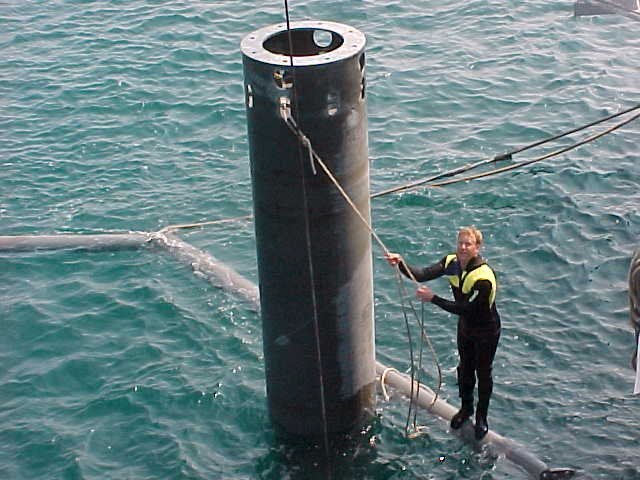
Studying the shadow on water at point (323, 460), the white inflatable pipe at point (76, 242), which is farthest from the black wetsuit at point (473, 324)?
the white inflatable pipe at point (76, 242)

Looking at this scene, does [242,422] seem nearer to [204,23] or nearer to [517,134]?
[517,134]

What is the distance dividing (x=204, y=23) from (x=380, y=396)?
42.4ft

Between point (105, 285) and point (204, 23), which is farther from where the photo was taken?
point (204, 23)

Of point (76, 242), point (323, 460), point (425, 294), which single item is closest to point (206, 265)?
point (76, 242)

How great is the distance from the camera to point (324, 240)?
856cm

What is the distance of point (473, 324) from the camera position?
933 cm

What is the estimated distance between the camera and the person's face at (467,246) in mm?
8938

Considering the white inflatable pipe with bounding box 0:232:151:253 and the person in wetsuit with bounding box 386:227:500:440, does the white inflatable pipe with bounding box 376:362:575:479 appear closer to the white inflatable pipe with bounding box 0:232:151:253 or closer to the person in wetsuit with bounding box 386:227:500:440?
the person in wetsuit with bounding box 386:227:500:440

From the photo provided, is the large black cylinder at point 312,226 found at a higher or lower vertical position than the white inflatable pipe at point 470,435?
higher

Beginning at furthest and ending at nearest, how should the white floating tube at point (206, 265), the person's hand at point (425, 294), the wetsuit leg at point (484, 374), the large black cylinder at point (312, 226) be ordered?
the white floating tube at point (206, 265)
the wetsuit leg at point (484, 374)
the person's hand at point (425, 294)
the large black cylinder at point (312, 226)

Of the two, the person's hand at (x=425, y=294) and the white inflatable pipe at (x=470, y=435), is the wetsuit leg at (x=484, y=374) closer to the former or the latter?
the white inflatable pipe at (x=470, y=435)

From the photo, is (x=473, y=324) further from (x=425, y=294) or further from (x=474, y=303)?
(x=425, y=294)

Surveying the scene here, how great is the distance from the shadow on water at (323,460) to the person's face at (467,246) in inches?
84.7

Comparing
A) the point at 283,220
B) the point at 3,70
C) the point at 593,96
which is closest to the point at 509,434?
the point at 283,220
